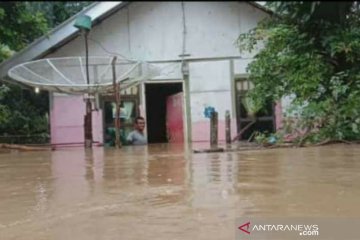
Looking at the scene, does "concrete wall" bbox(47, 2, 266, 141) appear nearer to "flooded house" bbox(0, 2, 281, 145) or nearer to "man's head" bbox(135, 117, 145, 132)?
"flooded house" bbox(0, 2, 281, 145)

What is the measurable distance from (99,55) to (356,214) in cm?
1381

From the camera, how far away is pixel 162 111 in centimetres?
2214

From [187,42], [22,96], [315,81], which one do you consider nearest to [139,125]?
[187,42]

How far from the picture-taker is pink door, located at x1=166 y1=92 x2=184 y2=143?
59.9 feet

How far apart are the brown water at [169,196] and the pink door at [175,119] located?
9676 millimetres

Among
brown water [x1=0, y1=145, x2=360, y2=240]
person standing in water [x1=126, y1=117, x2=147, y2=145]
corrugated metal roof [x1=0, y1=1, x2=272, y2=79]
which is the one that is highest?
corrugated metal roof [x1=0, y1=1, x2=272, y2=79]

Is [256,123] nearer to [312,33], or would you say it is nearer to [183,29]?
[183,29]

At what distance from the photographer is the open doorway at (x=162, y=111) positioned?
19453mm

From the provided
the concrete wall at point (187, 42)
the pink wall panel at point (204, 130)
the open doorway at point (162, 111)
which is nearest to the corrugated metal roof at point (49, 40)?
the concrete wall at point (187, 42)

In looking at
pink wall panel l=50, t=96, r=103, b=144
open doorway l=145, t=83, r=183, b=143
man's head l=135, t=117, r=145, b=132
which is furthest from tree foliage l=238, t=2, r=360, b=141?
pink wall panel l=50, t=96, r=103, b=144

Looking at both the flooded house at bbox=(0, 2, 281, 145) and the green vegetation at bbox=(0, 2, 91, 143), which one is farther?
the flooded house at bbox=(0, 2, 281, 145)

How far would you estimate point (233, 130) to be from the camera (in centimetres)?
1741

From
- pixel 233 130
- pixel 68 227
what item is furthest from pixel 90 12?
pixel 68 227

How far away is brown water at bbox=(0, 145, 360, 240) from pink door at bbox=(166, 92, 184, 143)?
31.7 feet
